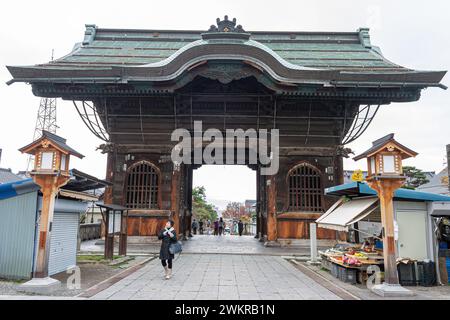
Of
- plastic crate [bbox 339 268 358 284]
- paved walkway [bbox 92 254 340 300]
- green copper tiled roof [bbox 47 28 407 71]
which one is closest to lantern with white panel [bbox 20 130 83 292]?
paved walkway [bbox 92 254 340 300]

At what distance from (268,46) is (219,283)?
51.6 feet

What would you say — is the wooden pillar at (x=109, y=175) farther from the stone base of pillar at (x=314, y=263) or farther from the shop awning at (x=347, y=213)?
the shop awning at (x=347, y=213)

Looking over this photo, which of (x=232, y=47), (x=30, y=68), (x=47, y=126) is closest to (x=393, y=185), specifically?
(x=232, y=47)

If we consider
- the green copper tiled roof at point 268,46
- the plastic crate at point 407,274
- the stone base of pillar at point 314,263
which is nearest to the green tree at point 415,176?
the green copper tiled roof at point 268,46

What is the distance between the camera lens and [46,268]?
788 centimetres

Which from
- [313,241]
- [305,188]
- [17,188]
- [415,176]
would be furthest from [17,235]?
[415,176]

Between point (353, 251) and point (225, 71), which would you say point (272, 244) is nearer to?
point (353, 251)

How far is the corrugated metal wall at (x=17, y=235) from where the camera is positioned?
8.50 meters

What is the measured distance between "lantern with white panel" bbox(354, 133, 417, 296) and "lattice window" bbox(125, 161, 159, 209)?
11.0 m

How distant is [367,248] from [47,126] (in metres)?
48.6

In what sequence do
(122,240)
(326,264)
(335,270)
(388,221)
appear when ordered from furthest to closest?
(122,240) < (326,264) < (335,270) < (388,221)

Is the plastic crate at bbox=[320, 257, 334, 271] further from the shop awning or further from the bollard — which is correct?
the shop awning

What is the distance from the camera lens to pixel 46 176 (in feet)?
26.2
